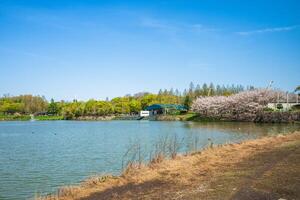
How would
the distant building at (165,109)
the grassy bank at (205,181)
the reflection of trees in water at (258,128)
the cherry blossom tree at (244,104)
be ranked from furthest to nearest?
1. the distant building at (165,109)
2. the cherry blossom tree at (244,104)
3. the reflection of trees in water at (258,128)
4. the grassy bank at (205,181)

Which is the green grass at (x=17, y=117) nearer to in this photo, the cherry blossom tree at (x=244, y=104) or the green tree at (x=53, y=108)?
the green tree at (x=53, y=108)

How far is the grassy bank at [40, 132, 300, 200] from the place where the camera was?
8023 millimetres

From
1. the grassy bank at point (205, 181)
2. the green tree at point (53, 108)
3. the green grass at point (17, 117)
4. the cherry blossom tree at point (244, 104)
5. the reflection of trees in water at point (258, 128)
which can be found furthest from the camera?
the green tree at point (53, 108)

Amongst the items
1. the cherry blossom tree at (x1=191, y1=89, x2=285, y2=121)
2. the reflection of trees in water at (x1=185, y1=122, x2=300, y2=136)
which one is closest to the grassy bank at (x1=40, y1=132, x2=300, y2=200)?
the reflection of trees in water at (x1=185, y1=122, x2=300, y2=136)

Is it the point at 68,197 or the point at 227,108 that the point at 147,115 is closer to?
the point at 227,108

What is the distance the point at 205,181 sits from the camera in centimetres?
965

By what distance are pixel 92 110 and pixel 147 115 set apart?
24.7 meters

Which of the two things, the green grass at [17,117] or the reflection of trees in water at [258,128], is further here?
the green grass at [17,117]

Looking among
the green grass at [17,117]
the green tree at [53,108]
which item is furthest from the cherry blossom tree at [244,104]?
the green grass at [17,117]

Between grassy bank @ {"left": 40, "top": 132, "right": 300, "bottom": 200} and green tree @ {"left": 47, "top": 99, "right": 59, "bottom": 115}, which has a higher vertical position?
green tree @ {"left": 47, "top": 99, "right": 59, "bottom": 115}

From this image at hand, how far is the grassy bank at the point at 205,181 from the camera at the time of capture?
8.02 meters

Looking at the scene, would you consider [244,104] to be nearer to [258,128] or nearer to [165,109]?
[258,128]

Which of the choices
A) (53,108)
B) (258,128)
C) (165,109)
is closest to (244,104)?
(258,128)

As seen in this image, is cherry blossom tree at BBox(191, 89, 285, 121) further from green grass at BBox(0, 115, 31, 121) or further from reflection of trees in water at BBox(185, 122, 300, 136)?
green grass at BBox(0, 115, 31, 121)
